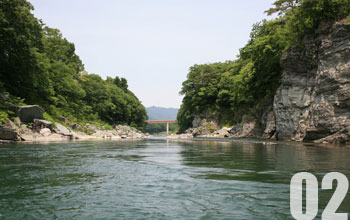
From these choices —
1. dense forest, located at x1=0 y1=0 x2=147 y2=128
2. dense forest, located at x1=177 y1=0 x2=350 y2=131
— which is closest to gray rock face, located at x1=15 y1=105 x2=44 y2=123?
dense forest, located at x1=0 y1=0 x2=147 y2=128

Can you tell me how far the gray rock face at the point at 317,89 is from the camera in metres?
25.8

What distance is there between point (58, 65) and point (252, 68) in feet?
104

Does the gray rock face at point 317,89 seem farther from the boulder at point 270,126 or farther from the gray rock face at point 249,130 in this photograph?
the gray rock face at point 249,130

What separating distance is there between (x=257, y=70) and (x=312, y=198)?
43.0 meters

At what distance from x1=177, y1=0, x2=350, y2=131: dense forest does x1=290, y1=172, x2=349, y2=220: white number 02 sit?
2511cm

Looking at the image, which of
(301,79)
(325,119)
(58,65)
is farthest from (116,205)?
(58,65)

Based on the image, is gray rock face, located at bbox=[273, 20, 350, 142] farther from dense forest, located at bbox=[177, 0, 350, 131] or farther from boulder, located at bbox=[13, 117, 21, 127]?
boulder, located at bbox=[13, 117, 21, 127]

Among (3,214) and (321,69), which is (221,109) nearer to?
(321,69)

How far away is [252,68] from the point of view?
49.8 m

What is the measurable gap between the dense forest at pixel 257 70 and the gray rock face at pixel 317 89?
1258 mm

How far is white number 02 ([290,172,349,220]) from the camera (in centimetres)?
456

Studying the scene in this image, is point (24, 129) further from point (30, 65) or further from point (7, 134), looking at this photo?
point (30, 65)

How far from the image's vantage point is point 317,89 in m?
28.7

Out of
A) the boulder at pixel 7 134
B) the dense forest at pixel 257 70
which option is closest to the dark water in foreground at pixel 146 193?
the boulder at pixel 7 134
